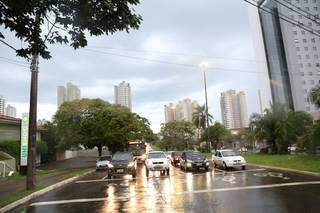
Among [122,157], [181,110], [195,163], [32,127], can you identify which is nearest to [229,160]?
[195,163]

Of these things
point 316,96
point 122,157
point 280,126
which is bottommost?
point 122,157

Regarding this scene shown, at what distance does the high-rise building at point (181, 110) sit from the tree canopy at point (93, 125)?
80626 mm

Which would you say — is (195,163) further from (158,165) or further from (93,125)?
(93,125)

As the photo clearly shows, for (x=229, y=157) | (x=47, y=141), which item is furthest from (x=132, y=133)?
(x=229, y=157)

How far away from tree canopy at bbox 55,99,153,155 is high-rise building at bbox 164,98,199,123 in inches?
3174

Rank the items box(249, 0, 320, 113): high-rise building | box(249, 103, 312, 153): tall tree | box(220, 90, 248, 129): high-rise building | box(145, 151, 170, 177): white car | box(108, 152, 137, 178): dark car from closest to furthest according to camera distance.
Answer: box(108, 152, 137, 178): dark car < box(145, 151, 170, 177): white car < box(249, 103, 312, 153): tall tree < box(249, 0, 320, 113): high-rise building < box(220, 90, 248, 129): high-rise building

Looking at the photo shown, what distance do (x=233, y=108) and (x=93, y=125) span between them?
113381mm

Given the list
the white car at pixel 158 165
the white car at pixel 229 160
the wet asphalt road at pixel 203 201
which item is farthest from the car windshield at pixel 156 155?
the wet asphalt road at pixel 203 201

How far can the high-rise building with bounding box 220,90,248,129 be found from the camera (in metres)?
145

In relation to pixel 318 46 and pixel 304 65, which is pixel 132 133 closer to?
pixel 304 65

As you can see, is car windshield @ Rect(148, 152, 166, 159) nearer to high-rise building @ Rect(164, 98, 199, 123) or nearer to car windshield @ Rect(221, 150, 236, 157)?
car windshield @ Rect(221, 150, 236, 157)

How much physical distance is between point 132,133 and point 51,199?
107ft

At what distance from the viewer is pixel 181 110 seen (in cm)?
15075

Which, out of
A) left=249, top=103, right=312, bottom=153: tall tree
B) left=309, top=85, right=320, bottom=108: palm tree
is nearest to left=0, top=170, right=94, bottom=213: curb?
left=309, top=85, right=320, bottom=108: palm tree
